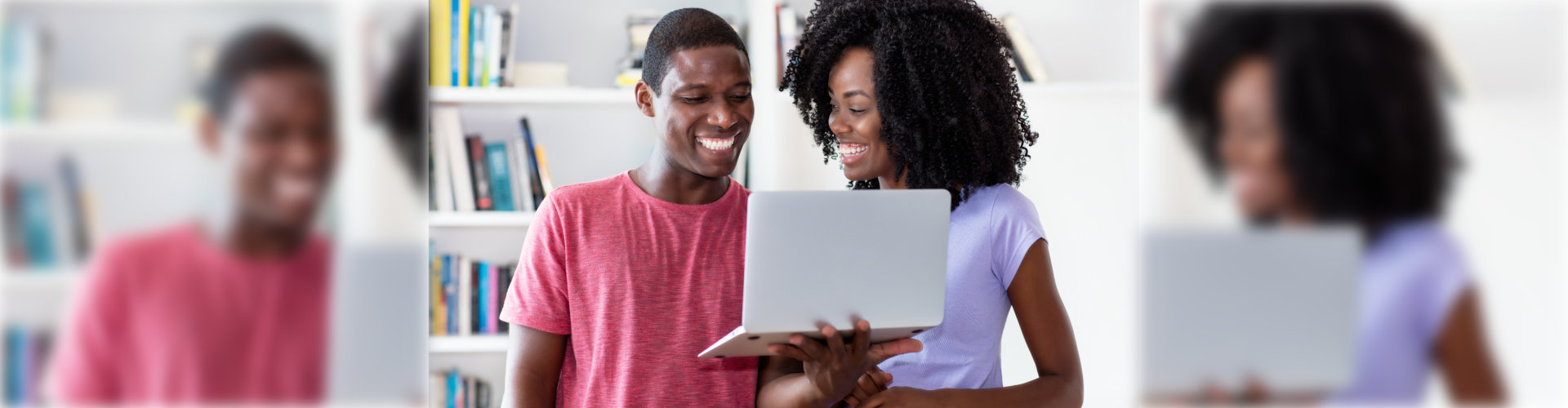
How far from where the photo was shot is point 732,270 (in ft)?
4.07

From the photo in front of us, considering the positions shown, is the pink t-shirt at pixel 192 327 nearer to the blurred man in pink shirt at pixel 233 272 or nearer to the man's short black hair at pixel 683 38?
the blurred man in pink shirt at pixel 233 272

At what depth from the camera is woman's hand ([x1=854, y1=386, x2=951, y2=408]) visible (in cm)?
116

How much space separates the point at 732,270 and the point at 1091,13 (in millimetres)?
1520

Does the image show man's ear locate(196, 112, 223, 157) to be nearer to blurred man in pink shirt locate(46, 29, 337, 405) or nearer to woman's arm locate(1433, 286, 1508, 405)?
blurred man in pink shirt locate(46, 29, 337, 405)

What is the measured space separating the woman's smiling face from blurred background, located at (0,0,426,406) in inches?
30.3

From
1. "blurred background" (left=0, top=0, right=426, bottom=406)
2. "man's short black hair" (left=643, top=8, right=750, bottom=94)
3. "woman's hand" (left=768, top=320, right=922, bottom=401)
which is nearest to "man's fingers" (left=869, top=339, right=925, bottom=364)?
"woman's hand" (left=768, top=320, right=922, bottom=401)

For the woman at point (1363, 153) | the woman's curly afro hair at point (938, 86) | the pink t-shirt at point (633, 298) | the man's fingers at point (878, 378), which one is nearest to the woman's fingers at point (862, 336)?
the man's fingers at point (878, 378)

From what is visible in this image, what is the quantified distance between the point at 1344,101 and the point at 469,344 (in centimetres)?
190

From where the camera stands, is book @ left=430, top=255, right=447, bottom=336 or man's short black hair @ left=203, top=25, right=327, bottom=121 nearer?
man's short black hair @ left=203, top=25, right=327, bottom=121

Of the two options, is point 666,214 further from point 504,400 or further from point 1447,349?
point 1447,349

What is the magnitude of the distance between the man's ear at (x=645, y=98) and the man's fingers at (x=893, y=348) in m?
0.47

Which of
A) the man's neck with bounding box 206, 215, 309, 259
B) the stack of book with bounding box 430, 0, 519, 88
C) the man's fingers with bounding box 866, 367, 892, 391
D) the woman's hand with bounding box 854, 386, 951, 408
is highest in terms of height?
the stack of book with bounding box 430, 0, 519, 88

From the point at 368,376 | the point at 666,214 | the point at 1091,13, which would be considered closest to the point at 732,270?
the point at 666,214

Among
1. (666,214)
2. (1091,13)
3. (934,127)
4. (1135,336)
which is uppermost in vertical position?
(1091,13)
